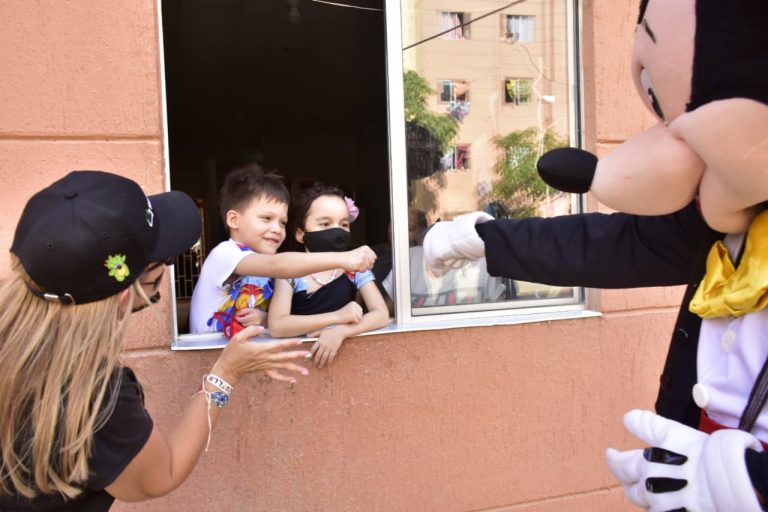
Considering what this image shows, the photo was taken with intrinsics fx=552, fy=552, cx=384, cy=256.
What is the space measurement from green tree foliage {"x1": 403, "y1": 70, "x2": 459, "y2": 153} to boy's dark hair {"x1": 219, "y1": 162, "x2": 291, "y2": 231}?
728 mm

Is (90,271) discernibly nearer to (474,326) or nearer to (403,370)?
(403,370)

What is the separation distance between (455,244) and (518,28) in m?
1.84

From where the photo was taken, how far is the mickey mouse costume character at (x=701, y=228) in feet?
3.16

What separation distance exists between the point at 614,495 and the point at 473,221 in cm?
208

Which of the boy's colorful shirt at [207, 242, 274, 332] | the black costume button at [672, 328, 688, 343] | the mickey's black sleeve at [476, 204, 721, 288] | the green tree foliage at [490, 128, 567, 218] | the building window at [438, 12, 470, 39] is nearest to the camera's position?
the black costume button at [672, 328, 688, 343]

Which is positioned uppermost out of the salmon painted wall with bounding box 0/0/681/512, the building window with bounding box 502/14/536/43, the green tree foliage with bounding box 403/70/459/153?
the building window with bounding box 502/14/536/43

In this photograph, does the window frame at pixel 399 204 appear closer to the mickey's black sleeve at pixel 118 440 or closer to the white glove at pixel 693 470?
the white glove at pixel 693 470

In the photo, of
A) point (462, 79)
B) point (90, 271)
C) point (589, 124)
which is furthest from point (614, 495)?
point (90, 271)

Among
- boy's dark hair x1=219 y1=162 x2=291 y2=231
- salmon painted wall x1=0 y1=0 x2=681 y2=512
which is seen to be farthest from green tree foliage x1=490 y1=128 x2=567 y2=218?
boy's dark hair x1=219 y1=162 x2=291 y2=231

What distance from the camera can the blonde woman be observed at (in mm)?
1124

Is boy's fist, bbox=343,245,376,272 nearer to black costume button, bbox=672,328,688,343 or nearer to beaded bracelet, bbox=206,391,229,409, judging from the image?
beaded bracelet, bbox=206,391,229,409

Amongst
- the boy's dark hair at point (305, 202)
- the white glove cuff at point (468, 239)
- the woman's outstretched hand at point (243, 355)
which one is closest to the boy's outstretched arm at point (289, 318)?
the boy's dark hair at point (305, 202)

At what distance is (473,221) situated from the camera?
5.12ft

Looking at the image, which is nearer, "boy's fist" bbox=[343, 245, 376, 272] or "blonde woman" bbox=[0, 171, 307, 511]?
"blonde woman" bbox=[0, 171, 307, 511]
